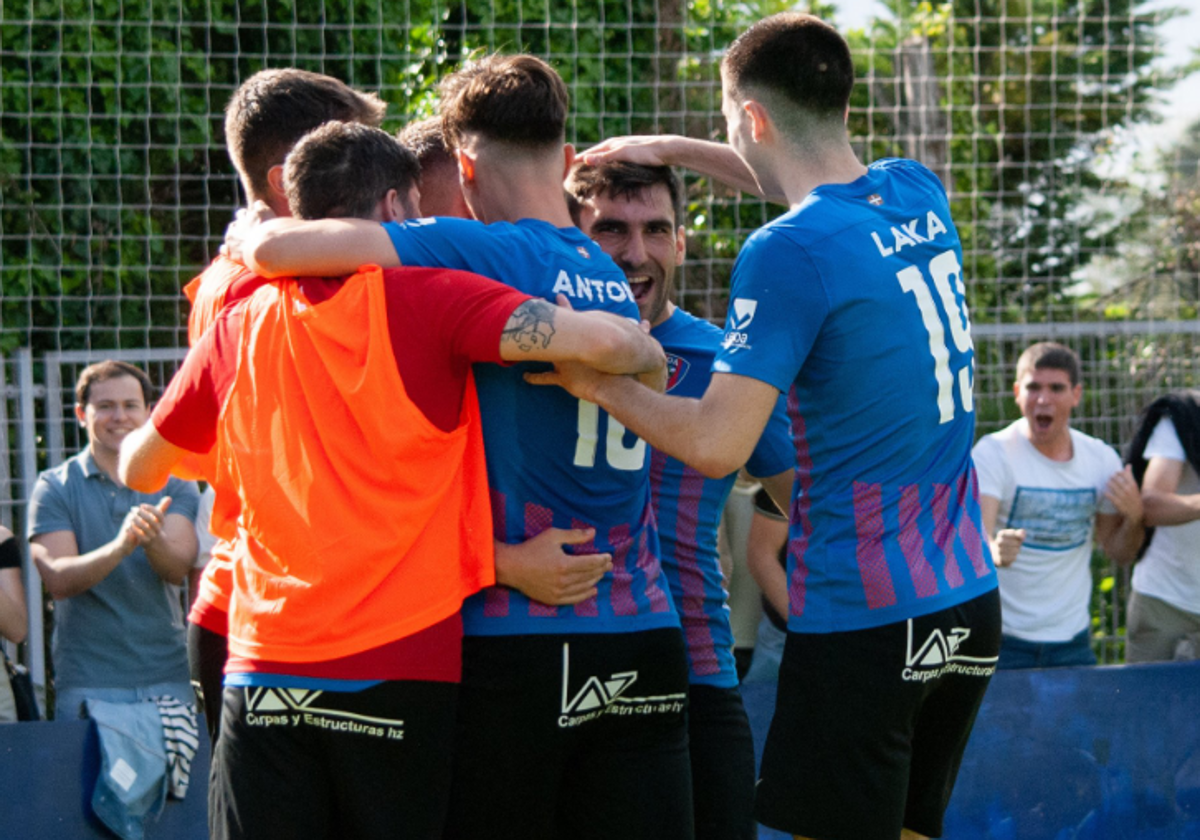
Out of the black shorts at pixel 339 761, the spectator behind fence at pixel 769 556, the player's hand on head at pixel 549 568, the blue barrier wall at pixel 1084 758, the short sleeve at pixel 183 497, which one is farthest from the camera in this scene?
the blue barrier wall at pixel 1084 758

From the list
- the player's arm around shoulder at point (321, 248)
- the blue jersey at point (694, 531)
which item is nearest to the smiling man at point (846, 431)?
the blue jersey at point (694, 531)

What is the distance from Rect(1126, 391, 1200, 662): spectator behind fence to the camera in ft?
19.3

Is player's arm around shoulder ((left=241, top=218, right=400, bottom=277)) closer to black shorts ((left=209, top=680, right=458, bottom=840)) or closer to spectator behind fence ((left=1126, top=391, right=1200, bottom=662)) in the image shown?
black shorts ((left=209, top=680, right=458, bottom=840))

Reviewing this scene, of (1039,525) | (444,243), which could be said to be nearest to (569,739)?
(444,243)

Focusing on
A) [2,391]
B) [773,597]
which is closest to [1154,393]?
[773,597]

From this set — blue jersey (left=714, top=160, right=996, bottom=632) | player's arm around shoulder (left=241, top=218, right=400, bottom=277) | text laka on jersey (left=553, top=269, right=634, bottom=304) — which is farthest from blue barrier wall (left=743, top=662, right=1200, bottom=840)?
player's arm around shoulder (left=241, top=218, right=400, bottom=277)

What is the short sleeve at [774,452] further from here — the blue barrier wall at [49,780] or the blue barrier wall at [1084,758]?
the blue barrier wall at [49,780]

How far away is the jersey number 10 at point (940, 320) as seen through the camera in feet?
9.39

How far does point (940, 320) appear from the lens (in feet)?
9.50

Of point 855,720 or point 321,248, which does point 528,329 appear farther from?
point 855,720

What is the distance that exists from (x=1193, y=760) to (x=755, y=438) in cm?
376

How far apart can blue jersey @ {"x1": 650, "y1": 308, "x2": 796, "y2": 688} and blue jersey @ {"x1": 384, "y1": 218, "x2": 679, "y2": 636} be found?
61 centimetres

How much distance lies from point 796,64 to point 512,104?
2.07 ft

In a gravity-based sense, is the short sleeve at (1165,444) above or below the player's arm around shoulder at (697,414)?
below
